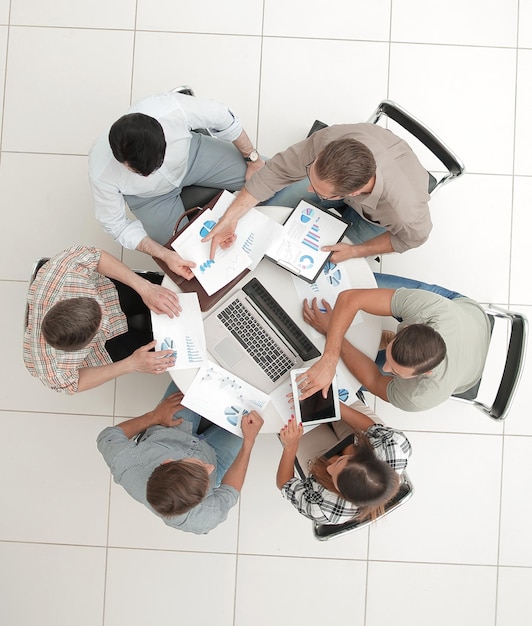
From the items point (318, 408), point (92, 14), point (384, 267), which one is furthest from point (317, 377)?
point (92, 14)

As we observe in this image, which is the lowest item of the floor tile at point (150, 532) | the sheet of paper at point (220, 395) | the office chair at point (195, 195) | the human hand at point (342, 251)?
the floor tile at point (150, 532)

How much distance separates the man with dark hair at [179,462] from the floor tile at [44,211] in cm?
100

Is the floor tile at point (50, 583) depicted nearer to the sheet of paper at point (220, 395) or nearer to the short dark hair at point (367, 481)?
the sheet of paper at point (220, 395)

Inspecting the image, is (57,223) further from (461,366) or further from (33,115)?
(461,366)

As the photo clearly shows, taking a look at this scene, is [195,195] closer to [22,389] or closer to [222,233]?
[222,233]

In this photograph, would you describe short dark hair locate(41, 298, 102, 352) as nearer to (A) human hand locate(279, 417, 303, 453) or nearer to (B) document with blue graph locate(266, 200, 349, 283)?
(B) document with blue graph locate(266, 200, 349, 283)

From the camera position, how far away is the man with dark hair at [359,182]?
5.43ft

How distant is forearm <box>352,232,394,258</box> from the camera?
1943mm

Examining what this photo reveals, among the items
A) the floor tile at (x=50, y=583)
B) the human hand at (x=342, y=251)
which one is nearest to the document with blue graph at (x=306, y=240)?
the human hand at (x=342, y=251)

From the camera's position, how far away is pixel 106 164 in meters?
1.89

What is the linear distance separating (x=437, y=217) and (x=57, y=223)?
1.88 meters

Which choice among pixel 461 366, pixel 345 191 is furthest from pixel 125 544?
pixel 345 191

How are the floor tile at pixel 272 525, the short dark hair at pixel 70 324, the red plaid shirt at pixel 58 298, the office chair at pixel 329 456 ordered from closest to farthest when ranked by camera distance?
the short dark hair at pixel 70 324, the red plaid shirt at pixel 58 298, the office chair at pixel 329 456, the floor tile at pixel 272 525

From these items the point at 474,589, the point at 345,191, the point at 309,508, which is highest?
the point at 345,191
